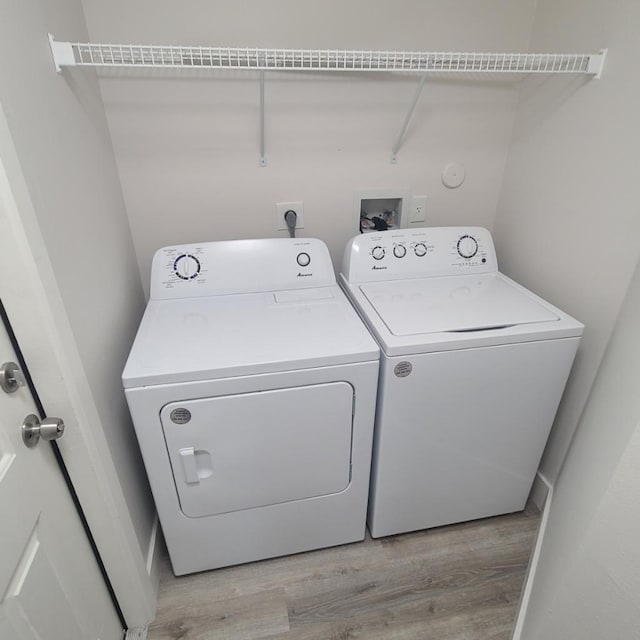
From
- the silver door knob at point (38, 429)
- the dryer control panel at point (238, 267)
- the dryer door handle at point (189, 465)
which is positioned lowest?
the dryer door handle at point (189, 465)

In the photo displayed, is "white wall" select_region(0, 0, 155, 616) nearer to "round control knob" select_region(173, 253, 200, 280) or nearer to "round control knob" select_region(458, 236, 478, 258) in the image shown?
"round control knob" select_region(173, 253, 200, 280)

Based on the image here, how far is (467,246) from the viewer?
1.66 metres

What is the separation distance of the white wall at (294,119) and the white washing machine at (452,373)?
1.04 ft

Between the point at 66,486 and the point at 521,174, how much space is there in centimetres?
191

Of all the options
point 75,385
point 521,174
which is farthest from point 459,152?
point 75,385

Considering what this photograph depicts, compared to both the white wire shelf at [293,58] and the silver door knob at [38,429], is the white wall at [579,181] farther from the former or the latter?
the silver door knob at [38,429]

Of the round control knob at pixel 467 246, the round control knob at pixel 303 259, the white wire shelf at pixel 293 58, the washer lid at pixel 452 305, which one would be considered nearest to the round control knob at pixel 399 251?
the washer lid at pixel 452 305

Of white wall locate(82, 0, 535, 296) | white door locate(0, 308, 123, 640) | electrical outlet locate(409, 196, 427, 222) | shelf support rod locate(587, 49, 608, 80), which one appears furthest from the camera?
electrical outlet locate(409, 196, 427, 222)

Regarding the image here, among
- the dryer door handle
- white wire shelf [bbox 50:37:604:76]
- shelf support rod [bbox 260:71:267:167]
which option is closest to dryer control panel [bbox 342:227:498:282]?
shelf support rod [bbox 260:71:267:167]

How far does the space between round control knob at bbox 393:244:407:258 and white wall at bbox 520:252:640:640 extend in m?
0.74

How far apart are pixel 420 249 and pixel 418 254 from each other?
0.02 metres

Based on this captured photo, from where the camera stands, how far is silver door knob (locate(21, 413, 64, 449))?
81 centimetres

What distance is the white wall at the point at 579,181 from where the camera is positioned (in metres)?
1.22

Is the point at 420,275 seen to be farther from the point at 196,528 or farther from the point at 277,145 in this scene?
the point at 196,528
